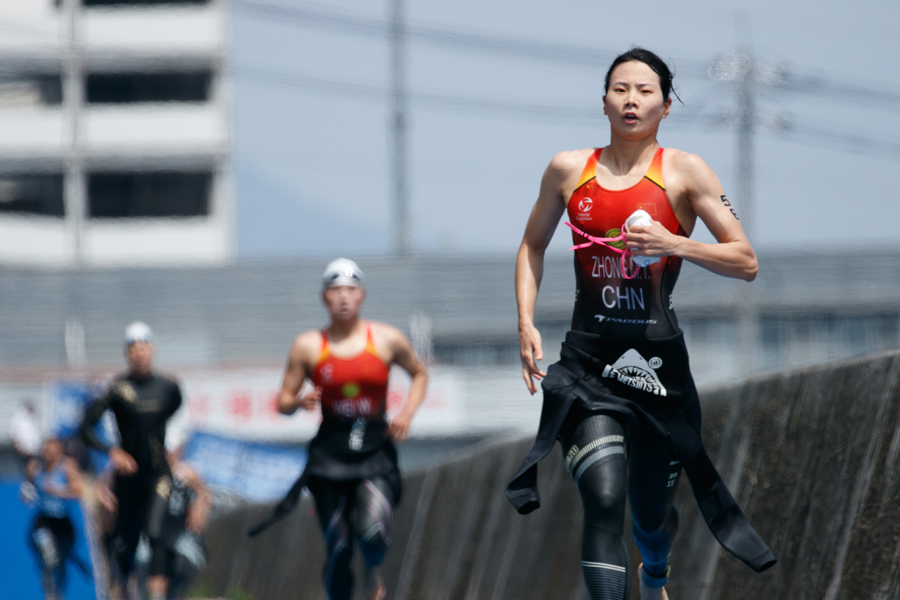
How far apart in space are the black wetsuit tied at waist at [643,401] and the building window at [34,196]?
177ft

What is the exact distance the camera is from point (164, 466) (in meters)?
10.2

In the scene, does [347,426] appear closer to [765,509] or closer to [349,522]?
[349,522]

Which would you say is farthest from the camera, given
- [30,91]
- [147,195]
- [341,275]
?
[147,195]

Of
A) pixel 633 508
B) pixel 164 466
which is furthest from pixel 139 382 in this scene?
pixel 633 508

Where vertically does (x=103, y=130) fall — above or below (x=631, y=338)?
above

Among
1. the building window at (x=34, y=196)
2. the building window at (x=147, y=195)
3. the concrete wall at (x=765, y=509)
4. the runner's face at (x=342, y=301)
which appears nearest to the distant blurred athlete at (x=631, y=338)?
the concrete wall at (x=765, y=509)

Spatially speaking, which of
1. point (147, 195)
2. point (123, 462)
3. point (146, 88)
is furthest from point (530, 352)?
point (146, 88)

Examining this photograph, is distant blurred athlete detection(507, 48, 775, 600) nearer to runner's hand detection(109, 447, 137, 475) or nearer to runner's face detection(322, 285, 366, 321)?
runner's face detection(322, 285, 366, 321)

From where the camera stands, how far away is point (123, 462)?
9.88 m

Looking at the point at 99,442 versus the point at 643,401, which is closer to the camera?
the point at 643,401

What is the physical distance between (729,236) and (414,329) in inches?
1519

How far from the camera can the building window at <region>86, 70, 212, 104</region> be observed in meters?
56.8

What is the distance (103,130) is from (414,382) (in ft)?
163

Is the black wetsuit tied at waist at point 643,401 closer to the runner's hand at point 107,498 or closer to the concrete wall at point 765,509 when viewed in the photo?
the concrete wall at point 765,509
